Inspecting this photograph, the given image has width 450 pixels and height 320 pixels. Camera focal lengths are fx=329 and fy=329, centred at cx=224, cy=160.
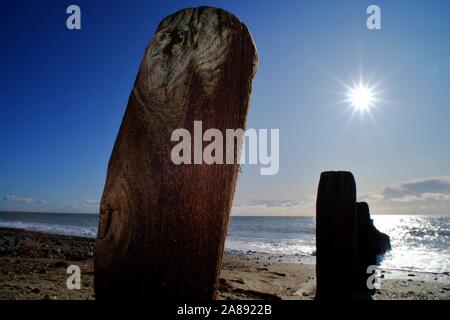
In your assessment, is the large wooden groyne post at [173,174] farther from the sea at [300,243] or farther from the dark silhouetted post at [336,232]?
the sea at [300,243]

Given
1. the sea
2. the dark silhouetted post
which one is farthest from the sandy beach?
the sea

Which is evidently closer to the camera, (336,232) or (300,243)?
(336,232)

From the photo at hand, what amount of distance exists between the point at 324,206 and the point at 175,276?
357 centimetres

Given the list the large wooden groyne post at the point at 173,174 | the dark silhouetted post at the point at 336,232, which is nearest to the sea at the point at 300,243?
the dark silhouetted post at the point at 336,232

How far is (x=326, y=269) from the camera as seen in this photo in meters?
4.36

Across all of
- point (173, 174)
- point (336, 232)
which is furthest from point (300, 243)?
point (173, 174)

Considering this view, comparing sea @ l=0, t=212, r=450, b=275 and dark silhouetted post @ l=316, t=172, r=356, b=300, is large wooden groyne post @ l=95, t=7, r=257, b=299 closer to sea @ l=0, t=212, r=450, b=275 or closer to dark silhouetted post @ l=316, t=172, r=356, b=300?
dark silhouetted post @ l=316, t=172, r=356, b=300

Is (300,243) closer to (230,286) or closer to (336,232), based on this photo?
(230,286)

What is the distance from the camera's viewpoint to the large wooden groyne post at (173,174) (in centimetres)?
106

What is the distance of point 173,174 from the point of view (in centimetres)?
107

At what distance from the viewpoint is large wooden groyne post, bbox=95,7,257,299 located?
3.47ft

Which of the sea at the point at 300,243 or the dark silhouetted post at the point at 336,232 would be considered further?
the sea at the point at 300,243
